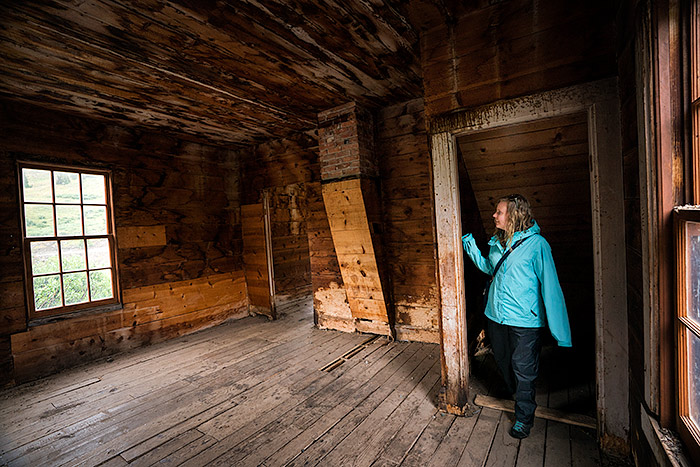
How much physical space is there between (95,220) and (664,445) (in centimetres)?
518

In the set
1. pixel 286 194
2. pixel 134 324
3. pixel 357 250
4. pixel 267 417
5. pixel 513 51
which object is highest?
pixel 513 51

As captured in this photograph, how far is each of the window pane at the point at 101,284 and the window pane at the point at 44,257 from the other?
38 cm

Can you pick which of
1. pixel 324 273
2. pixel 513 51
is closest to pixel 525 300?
pixel 513 51

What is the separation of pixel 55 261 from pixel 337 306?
3.35 metres

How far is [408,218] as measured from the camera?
396 centimetres

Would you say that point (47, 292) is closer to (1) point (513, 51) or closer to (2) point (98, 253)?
(2) point (98, 253)

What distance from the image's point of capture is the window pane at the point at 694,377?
1.10 m

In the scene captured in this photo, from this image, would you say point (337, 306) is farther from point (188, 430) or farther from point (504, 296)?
point (504, 296)

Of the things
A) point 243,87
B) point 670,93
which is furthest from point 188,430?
point 670,93

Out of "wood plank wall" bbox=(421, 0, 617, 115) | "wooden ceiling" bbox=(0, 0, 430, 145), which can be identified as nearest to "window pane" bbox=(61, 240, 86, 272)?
"wooden ceiling" bbox=(0, 0, 430, 145)

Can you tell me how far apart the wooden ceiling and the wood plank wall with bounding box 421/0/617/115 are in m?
0.45

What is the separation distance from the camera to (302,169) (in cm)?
486

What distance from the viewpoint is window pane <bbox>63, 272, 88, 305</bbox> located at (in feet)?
12.3

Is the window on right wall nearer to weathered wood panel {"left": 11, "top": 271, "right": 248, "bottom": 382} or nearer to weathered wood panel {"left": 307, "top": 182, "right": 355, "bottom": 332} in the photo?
weathered wood panel {"left": 307, "top": 182, "right": 355, "bottom": 332}
